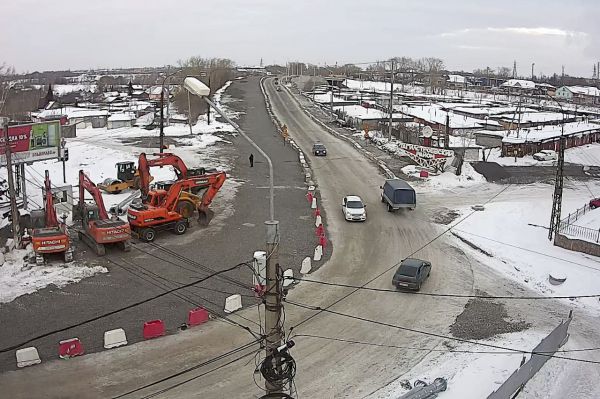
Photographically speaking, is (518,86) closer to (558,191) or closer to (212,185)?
(558,191)

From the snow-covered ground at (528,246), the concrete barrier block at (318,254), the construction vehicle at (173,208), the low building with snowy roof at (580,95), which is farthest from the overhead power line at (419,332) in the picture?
the low building with snowy roof at (580,95)

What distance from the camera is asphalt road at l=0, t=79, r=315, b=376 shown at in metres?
19.4

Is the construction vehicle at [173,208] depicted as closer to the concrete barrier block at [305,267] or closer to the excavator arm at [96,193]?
the excavator arm at [96,193]

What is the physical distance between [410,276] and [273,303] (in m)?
14.3

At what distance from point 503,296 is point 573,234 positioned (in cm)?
891

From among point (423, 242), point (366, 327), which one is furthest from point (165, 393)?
point (423, 242)

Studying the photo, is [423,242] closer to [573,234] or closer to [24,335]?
[573,234]

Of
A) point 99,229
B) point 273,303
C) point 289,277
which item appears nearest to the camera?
point 273,303

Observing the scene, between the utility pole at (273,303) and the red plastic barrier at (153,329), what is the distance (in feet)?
33.2

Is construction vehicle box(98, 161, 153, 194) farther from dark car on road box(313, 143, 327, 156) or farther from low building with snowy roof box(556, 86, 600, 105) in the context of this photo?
low building with snowy roof box(556, 86, 600, 105)

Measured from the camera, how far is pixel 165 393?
610 inches

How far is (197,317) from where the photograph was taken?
19719 mm

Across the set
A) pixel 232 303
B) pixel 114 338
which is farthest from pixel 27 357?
pixel 232 303

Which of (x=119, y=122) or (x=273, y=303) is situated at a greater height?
(x=119, y=122)
